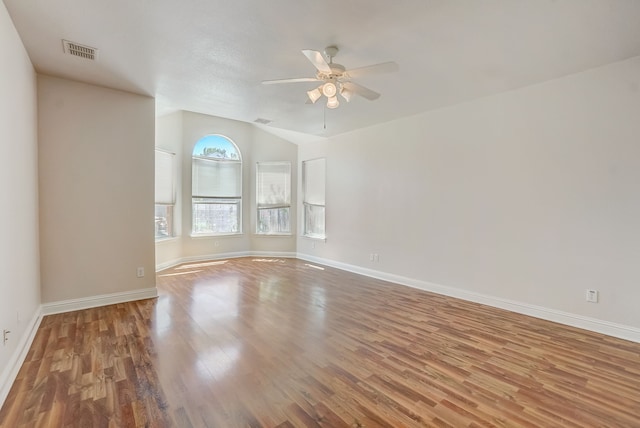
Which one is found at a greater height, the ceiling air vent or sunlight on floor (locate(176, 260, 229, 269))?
the ceiling air vent

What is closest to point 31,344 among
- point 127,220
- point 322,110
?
point 127,220

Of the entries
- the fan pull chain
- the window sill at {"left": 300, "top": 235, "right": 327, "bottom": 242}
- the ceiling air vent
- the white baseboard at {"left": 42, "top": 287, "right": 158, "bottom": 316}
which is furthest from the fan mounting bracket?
the window sill at {"left": 300, "top": 235, "right": 327, "bottom": 242}

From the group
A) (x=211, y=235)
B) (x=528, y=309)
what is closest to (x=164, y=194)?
(x=211, y=235)

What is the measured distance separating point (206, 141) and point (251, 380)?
583cm

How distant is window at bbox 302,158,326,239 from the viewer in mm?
6812

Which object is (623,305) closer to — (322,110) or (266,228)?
(322,110)

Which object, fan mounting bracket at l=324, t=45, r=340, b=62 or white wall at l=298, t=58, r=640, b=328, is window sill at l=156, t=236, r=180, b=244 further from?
fan mounting bracket at l=324, t=45, r=340, b=62

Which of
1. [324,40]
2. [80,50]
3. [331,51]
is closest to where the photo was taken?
[324,40]

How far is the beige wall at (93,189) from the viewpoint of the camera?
3467mm

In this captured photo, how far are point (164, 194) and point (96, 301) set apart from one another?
2714 mm

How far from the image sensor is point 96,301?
3.76m

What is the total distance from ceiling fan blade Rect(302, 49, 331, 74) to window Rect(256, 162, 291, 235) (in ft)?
16.2

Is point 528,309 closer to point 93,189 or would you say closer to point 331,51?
point 331,51

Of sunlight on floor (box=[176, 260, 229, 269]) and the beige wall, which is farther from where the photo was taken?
sunlight on floor (box=[176, 260, 229, 269])
